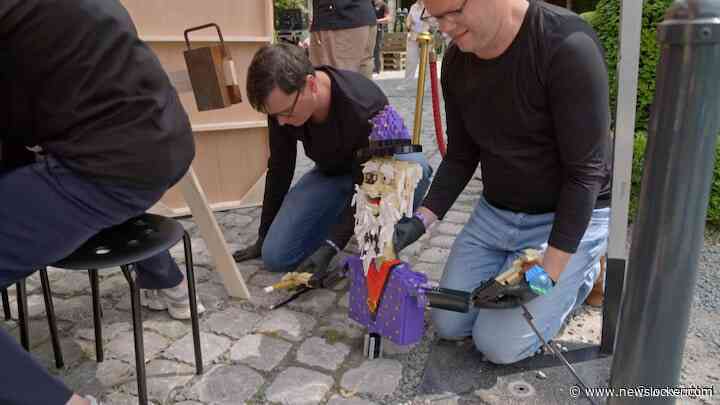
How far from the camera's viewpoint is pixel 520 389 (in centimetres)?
195

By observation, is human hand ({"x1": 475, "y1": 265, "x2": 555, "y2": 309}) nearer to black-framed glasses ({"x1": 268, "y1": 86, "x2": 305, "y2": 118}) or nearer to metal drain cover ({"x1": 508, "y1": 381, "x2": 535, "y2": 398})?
metal drain cover ({"x1": 508, "y1": 381, "x2": 535, "y2": 398})

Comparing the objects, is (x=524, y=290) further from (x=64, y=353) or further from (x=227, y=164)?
(x=227, y=164)

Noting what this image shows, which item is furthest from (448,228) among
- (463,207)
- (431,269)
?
(431,269)

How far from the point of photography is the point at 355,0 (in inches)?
184

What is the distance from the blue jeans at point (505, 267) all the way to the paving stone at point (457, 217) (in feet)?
3.97

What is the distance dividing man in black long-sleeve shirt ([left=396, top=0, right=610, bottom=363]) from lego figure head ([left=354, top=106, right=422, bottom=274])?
12cm

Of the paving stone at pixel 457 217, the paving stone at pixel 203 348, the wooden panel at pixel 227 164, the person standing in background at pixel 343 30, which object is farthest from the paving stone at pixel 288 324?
the person standing in background at pixel 343 30

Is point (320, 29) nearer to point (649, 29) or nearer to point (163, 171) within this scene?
point (649, 29)

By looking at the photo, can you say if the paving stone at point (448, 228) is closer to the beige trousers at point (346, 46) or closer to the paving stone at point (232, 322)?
the paving stone at point (232, 322)

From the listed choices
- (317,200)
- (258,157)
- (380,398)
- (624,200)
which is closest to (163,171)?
(380,398)

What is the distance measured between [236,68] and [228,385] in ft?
7.34

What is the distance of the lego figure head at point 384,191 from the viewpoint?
1.93 meters

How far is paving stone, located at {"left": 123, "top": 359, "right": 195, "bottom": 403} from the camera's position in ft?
6.39

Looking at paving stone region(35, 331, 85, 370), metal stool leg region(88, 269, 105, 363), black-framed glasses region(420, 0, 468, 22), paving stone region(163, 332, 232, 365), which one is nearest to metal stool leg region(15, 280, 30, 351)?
paving stone region(35, 331, 85, 370)
